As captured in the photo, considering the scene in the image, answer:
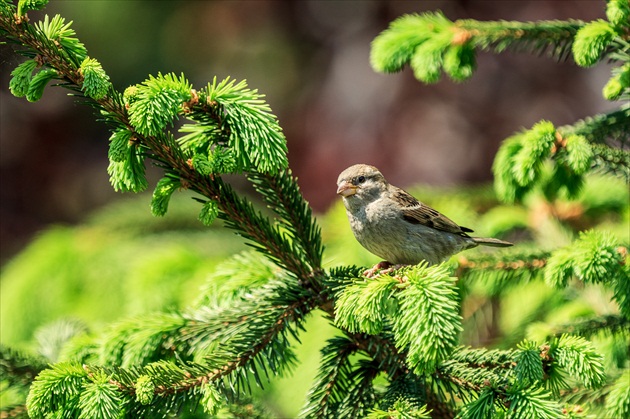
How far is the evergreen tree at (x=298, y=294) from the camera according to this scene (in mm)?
1336

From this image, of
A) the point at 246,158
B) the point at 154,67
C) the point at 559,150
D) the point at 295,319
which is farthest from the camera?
the point at 154,67

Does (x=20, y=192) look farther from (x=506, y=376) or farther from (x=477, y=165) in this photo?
(x=506, y=376)

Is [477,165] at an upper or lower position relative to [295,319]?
upper

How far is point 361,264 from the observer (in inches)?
103

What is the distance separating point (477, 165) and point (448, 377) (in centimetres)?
407

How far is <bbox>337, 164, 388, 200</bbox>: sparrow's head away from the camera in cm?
207

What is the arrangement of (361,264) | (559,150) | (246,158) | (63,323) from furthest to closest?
(361,264) → (63,323) → (559,150) → (246,158)

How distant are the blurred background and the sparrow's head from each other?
3.12 meters

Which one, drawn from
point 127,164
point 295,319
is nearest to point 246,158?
point 127,164

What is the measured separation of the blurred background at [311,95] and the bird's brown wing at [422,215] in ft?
A: 10.1

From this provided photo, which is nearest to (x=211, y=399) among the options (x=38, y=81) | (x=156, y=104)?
(x=156, y=104)

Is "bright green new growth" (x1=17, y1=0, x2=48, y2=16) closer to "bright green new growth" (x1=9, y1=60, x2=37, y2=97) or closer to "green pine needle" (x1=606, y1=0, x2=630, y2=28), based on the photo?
"bright green new growth" (x1=9, y1=60, x2=37, y2=97)

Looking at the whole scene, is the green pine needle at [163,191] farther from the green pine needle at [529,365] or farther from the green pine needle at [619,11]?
the green pine needle at [619,11]

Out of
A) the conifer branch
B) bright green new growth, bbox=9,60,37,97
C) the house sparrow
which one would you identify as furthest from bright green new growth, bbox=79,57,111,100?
the conifer branch
